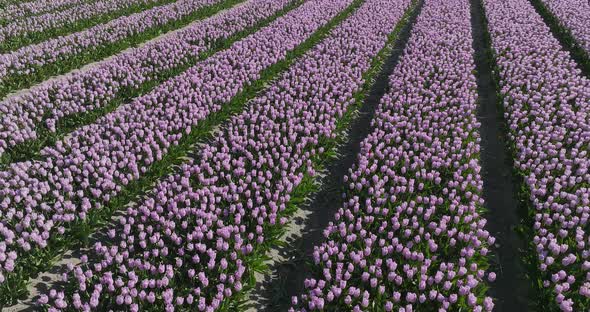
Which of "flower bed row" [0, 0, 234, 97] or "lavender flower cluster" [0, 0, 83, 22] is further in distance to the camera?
"lavender flower cluster" [0, 0, 83, 22]

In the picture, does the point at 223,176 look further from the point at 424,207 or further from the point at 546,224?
the point at 546,224

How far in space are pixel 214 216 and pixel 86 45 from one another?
11.4 metres

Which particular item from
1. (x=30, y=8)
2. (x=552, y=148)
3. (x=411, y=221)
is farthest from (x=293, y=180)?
(x=30, y=8)

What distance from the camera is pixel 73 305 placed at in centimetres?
532

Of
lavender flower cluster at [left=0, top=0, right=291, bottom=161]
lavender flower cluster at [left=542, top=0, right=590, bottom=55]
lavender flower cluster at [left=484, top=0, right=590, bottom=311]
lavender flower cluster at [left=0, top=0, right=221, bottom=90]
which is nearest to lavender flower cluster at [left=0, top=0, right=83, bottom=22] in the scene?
lavender flower cluster at [left=0, top=0, right=221, bottom=90]

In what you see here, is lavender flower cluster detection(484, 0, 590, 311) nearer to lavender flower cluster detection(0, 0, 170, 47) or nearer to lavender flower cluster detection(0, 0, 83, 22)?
lavender flower cluster detection(0, 0, 170, 47)

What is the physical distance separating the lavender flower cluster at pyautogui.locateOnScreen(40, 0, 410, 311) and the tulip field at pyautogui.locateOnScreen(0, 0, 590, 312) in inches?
1.6

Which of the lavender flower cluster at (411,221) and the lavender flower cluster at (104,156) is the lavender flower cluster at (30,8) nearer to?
the lavender flower cluster at (104,156)

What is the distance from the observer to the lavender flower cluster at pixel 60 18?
53.1 ft

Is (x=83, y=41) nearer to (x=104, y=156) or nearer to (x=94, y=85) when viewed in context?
(x=94, y=85)

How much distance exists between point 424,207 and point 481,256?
1.23m

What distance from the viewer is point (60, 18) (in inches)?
720

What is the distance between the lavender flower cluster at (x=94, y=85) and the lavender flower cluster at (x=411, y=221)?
687cm

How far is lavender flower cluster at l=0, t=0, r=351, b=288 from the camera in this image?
6.49m
